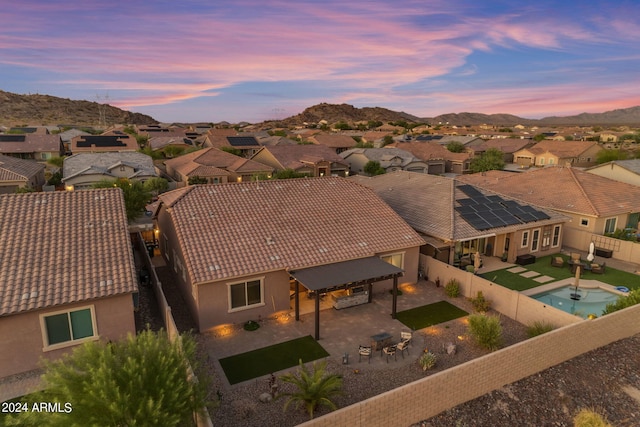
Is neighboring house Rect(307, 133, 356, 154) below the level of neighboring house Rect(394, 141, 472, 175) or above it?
above

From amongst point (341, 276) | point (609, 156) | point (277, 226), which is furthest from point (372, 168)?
point (341, 276)

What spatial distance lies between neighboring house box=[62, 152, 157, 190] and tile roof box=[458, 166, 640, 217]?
41824 mm

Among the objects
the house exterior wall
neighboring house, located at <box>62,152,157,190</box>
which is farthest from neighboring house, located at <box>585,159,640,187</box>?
neighboring house, located at <box>62,152,157,190</box>

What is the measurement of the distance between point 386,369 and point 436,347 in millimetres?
2949

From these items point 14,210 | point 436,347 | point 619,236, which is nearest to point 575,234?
point 619,236

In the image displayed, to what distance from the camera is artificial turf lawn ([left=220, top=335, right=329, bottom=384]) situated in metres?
15.3

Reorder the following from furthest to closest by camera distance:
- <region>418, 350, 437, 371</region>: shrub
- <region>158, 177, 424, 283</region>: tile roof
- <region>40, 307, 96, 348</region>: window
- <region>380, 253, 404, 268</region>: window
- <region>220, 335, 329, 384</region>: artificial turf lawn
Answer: <region>380, 253, 404, 268</region>: window
<region>158, 177, 424, 283</region>: tile roof
<region>418, 350, 437, 371</region>: shrub
<region>220, 335, 329, 384</region>: artificial turf lawn
<region>40, 307, 96, 348</region>: window

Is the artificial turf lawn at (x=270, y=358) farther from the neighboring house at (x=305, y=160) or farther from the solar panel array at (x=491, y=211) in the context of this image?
the neighboring house at (x=305, y=160)

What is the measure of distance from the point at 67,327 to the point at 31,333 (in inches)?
44.6

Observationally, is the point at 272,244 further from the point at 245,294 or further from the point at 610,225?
the point at 610,225

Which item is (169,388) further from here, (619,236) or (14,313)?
(619,236)

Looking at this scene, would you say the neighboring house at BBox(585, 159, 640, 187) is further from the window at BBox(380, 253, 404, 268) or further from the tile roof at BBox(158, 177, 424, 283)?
the window at BBox(380, 253, 404, 268)

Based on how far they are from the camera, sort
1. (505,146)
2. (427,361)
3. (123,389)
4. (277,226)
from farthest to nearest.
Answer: (505,146) < (277,226) < (427,361) < (123,389)

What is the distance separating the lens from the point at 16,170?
42688 millimetres
